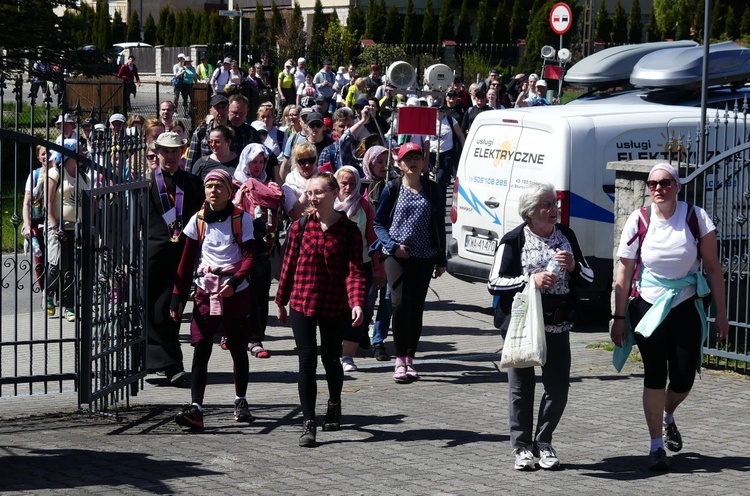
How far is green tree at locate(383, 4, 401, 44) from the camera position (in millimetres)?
55438

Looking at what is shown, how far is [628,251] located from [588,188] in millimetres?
4232

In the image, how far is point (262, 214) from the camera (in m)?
9.95

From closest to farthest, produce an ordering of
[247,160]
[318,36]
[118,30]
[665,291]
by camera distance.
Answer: [665,291] → [247,160] → [318,36] → [118,30]

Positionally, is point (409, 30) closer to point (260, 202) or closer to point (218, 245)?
point (260, 202)

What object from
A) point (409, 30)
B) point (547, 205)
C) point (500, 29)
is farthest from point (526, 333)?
point (500, 29)

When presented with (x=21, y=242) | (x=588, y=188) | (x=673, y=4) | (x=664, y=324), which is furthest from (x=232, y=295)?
(x=673, y=4)

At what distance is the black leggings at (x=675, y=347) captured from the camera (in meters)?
7.09

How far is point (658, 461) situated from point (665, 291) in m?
0.95

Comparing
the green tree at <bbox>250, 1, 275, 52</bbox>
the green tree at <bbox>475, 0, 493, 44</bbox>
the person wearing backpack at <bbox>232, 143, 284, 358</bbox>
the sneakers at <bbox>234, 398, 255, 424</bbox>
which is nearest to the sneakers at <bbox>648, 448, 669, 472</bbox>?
the sneakers at <bbox>234, 398, 255, 424</bbox>

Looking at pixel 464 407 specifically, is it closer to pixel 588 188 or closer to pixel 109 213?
pixel 109 213

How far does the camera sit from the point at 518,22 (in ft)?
192

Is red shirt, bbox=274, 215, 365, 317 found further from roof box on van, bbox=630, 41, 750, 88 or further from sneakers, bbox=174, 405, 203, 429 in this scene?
roof box on van, bbox=630, 41, 750, 88

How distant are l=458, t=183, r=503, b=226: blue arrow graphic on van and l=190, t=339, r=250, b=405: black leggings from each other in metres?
4.46

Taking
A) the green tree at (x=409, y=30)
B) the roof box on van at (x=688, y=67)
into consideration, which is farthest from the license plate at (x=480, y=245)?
the green tree at (x=409, y=30)
